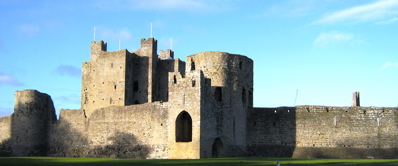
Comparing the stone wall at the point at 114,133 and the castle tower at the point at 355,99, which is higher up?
the castle tower at the point at 355,99

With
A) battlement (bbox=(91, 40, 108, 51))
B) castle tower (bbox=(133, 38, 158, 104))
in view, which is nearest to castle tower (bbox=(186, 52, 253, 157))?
castle tower (bbox=(133, 38, 158, 104))

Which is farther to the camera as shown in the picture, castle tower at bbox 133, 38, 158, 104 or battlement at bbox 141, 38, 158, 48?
battlement at bbox 141, 38, 158, 48

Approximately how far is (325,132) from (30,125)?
23889 millimetres

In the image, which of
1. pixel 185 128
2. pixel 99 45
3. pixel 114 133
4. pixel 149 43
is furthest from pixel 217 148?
pixel 99 45

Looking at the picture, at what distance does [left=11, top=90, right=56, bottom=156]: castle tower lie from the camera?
1902 inches

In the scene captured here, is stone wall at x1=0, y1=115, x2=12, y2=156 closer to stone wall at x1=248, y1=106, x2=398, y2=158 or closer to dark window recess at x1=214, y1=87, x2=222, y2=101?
dark window recess at x1=214, y1=87, x2=222, y2=101

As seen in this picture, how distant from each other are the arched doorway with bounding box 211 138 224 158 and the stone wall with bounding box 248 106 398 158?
4082 millimetres

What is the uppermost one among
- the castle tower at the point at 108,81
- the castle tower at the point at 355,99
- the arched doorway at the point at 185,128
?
the castle tower at the point at 108,81

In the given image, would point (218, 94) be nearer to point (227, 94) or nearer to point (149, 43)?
point (227, 94)

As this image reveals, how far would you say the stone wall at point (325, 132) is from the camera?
136 feet

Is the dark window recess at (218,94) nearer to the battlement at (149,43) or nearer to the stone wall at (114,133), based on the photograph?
the stone wall at (114,133)

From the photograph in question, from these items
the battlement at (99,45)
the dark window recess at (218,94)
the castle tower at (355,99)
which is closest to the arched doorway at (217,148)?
the dark window recess at (218,94)

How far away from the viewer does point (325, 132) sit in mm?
42500

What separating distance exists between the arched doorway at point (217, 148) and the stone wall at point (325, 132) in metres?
4.08
